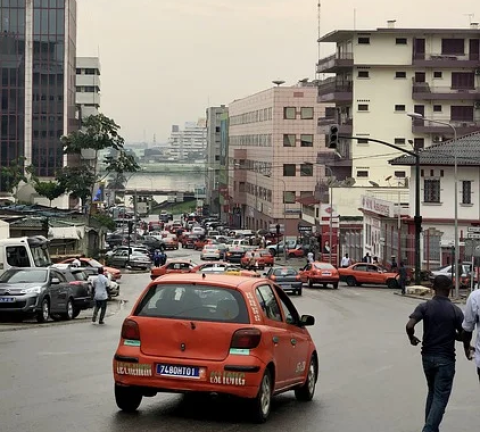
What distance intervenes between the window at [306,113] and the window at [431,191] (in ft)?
196

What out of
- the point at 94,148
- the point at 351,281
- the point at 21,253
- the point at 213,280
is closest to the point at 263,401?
the point at 213,280

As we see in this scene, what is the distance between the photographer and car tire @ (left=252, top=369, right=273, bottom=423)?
1248 centimetres

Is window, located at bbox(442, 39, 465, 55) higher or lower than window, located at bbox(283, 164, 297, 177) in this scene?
higher

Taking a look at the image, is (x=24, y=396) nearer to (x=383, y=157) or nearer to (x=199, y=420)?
(x=199, y=420)

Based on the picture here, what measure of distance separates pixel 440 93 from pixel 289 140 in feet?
108

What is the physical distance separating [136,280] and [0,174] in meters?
66.0

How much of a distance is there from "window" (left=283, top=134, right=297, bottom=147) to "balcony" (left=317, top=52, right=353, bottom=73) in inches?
1013

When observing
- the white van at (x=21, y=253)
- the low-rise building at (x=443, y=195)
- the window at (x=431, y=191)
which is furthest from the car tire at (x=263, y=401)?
the window at (x=431, y=191)

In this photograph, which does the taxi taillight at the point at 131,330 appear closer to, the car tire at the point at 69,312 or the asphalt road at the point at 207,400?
the asphalt road at the point at 207,400

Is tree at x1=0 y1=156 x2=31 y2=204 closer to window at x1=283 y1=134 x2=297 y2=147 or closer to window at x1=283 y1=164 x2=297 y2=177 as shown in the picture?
window at x1=283 y1=164 x2=297 y2=177

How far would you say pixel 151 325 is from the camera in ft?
41.3

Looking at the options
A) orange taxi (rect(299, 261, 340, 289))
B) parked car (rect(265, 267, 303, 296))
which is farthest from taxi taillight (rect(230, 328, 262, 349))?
orange taxi (rect(299, 261, 340, 289))

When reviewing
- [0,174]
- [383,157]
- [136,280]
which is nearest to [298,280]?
[136,280]

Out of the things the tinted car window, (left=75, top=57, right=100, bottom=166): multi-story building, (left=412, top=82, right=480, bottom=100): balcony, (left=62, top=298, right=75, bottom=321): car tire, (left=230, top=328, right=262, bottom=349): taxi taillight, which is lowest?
(left=62, top=298, right=75, bottom=321): car tire
